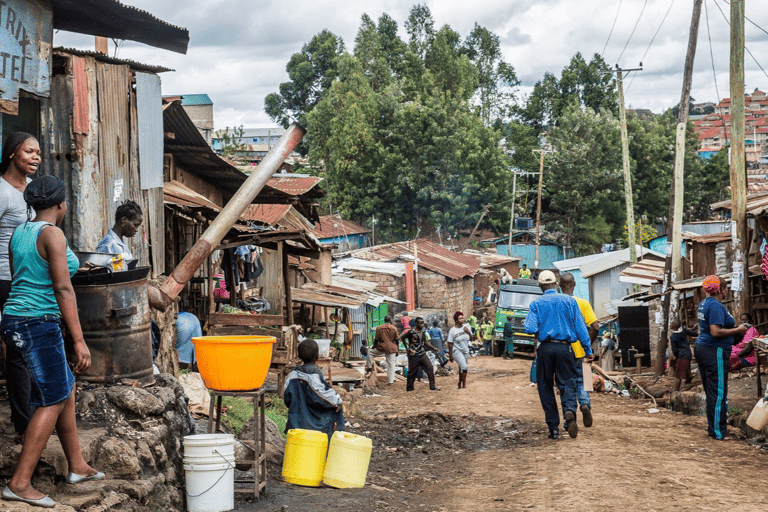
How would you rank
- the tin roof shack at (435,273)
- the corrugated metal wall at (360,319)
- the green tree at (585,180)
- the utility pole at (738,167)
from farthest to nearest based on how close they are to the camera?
1. the green tree at (585,180)
2. the tin roof shack at (435,273)
3. the corrugated metal wall at (360,319)
4. the utility pole at (738,167)

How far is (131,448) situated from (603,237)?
1810 inches

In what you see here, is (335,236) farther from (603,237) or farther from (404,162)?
(603,237)

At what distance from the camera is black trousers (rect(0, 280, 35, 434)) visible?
4832 millimetres

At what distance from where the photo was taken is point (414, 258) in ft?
113

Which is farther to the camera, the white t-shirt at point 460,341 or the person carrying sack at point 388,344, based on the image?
the person carrying sack at point 388,344

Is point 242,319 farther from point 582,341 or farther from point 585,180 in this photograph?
point 585,180

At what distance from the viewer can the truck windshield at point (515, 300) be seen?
28.6 m

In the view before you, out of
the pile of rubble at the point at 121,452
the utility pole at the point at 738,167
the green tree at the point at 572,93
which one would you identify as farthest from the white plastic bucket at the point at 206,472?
the green tree at the point at 572,93

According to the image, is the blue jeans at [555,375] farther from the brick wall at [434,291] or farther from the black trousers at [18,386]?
the brick wall at [434,291]

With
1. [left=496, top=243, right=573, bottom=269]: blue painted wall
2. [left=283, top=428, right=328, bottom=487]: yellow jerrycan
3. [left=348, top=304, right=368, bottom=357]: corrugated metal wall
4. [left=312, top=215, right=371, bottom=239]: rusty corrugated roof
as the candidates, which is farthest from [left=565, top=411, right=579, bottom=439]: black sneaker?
[left=496, top=243, right=573, bottom=269]: blue painted wall

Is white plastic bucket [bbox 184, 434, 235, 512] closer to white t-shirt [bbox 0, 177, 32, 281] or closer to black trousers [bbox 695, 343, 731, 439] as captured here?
white t-shirt [bbox 0, 177, 32, 281]

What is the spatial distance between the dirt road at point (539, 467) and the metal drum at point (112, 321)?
1383mm

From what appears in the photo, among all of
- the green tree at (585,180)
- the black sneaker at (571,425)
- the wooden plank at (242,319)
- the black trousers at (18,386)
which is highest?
the green tree at (585,180)

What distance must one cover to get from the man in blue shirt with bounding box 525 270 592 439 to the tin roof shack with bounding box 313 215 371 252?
101 ft
